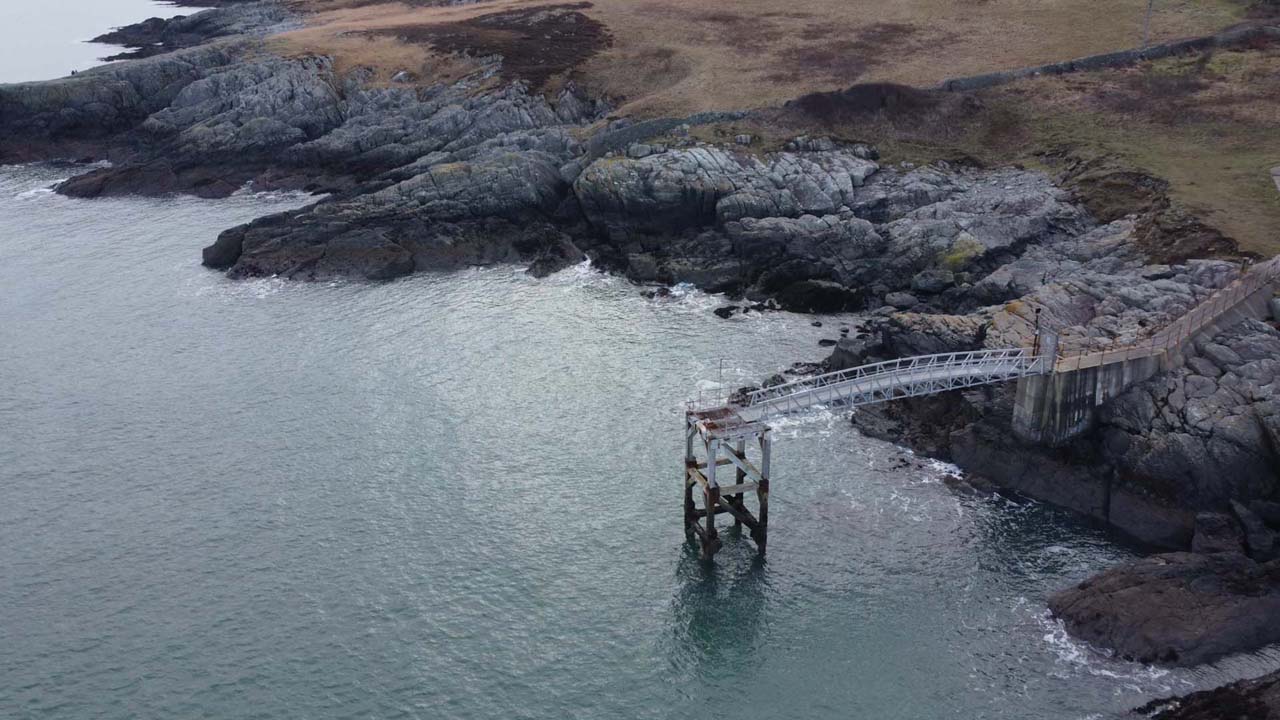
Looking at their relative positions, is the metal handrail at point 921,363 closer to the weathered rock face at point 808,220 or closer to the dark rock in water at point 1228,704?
the weathered rock face at point 808,220

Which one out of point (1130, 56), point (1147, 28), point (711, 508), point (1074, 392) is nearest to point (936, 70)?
point (1130, 56)

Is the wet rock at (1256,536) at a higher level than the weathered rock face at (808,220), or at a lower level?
lower

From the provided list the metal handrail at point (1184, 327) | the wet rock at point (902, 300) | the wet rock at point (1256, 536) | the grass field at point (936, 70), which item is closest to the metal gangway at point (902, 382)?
the metal handrail at point (1184, 327)

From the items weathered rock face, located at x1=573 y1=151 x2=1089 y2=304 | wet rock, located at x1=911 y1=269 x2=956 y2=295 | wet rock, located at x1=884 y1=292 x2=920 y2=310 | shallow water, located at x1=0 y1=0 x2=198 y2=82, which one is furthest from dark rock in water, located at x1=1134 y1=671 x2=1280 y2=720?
shallow water, located at x1=0 y1=0 x2=198 y2=82

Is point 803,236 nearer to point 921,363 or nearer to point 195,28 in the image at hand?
point 921,363

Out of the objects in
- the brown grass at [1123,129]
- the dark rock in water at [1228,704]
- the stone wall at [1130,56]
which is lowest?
the dark rock in water at [1228,704]
